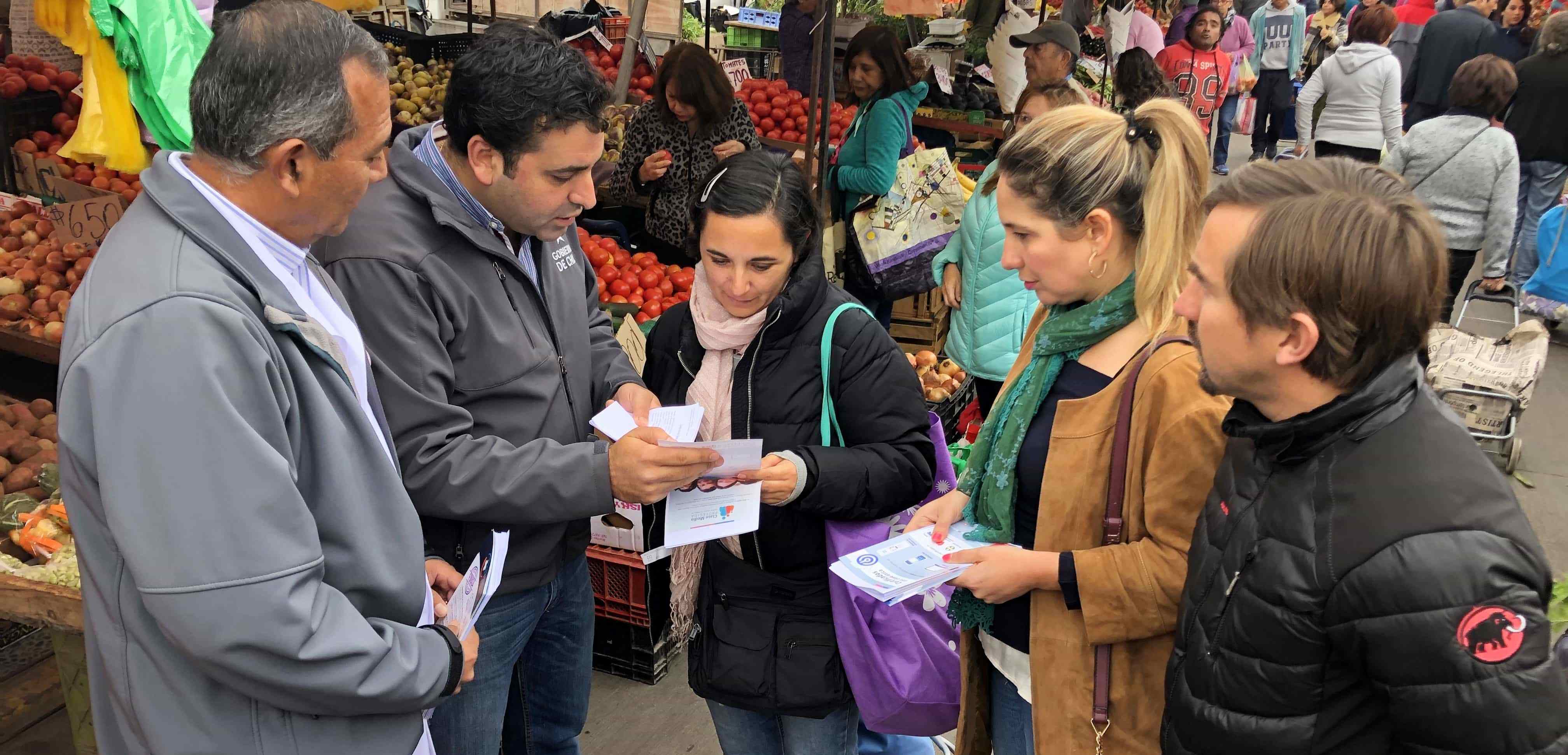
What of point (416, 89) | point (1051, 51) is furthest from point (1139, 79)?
point (416, 89)

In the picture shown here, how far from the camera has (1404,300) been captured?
1281mm

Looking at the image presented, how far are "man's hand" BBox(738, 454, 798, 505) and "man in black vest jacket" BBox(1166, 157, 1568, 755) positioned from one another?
0.82m

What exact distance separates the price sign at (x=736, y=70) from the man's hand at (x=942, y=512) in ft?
18.1

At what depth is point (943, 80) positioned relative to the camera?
7.53 metres

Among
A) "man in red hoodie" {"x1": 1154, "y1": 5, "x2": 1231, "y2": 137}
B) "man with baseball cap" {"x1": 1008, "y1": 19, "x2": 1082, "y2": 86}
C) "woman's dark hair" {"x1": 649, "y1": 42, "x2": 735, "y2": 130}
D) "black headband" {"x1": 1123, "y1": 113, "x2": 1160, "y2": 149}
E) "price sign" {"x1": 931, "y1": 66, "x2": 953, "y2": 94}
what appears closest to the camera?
"black headband" {"x1": 1123, "y1": 113, "x2": 1160, "y2": 149}

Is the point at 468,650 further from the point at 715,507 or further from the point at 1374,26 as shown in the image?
the point at 1374,26

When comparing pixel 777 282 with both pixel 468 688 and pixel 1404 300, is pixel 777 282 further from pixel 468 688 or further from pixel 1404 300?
pixel 1404 300

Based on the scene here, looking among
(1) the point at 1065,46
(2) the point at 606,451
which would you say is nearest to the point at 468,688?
(2) the point at 606,451

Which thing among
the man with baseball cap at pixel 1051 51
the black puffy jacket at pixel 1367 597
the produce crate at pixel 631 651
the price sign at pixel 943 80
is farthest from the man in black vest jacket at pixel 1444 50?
the black puffy jacket at pixel 1367 597

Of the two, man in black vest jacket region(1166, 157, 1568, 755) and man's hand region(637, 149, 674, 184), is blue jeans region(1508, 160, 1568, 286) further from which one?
man in black vest jacket region(1166, 157, 1568, 755)

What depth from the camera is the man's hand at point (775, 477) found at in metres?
2.05

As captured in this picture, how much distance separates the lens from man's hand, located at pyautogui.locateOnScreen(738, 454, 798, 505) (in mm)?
2055

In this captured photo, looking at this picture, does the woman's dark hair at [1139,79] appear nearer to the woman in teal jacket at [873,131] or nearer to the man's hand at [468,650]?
the woman in teal jacket at [873,131]

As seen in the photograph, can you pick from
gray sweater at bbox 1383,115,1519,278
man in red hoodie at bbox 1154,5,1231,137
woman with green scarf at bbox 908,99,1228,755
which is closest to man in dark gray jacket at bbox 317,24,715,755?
woman with green scarf at bbox 908,99,1228,755
